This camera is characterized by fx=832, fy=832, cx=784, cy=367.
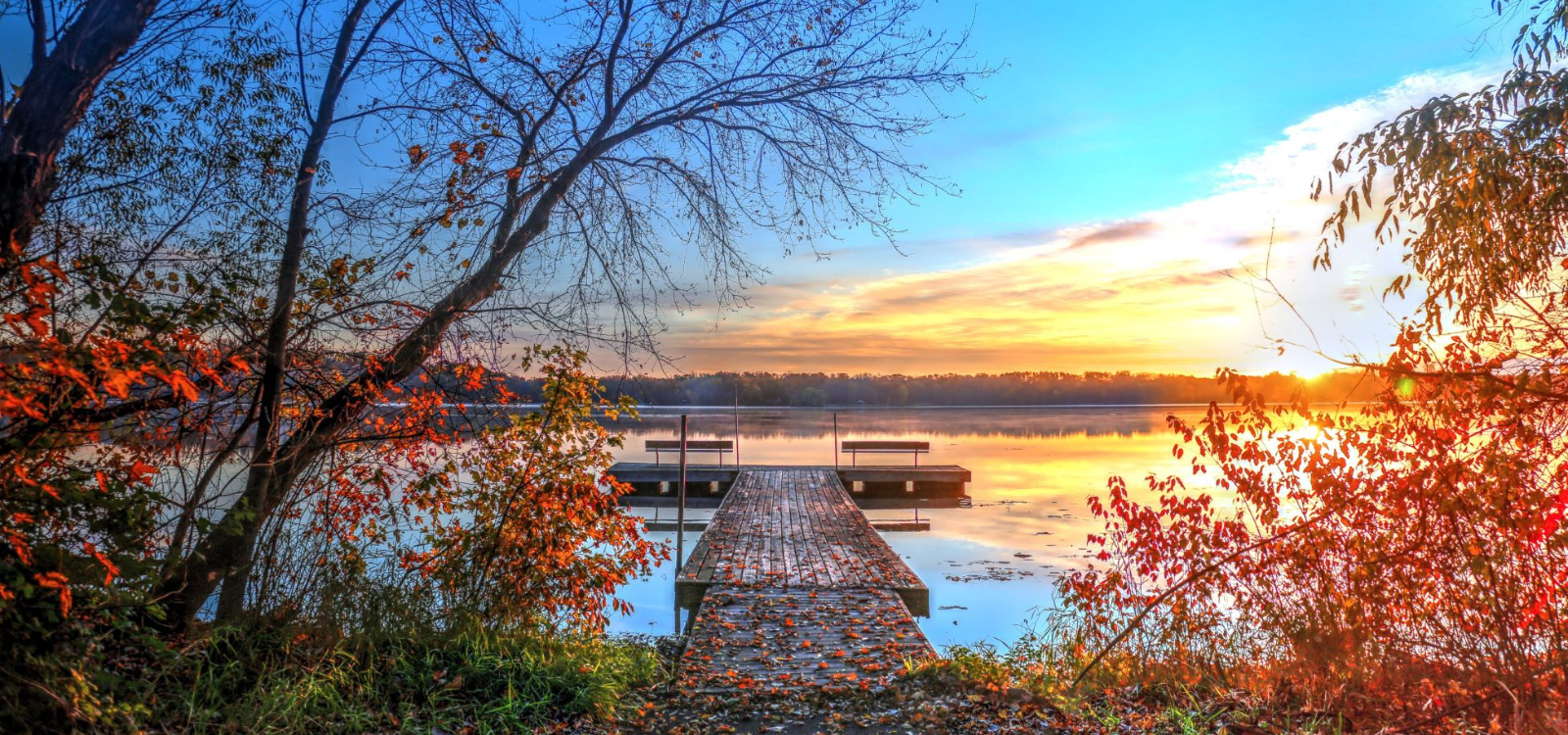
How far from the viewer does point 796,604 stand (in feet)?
24.0

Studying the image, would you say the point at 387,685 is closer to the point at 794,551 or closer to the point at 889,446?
the point at 794,551

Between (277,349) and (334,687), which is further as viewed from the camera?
(277,349)

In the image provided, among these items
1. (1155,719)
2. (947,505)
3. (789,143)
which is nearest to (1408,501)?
(1155,719)

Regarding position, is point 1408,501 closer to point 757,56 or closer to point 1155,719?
point 1155,719

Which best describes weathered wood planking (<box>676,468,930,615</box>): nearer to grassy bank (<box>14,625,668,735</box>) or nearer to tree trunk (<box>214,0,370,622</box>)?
grassy bank (<box>14,625,668,735</box>)

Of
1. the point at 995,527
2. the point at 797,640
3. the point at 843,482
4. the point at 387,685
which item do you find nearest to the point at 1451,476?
the point at 797,640

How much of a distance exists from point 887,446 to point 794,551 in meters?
10.2

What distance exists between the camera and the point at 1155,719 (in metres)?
3.93

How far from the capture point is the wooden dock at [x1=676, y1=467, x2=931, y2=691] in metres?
5.46

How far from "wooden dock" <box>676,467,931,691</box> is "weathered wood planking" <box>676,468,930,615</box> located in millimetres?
13

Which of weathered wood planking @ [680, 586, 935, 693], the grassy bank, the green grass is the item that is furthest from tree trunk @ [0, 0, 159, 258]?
weathered wood planking @ [680, 586, 935, 693]

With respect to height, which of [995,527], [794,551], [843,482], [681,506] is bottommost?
[995,527]

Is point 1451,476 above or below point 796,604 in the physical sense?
above

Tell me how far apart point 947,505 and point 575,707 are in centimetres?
1462
